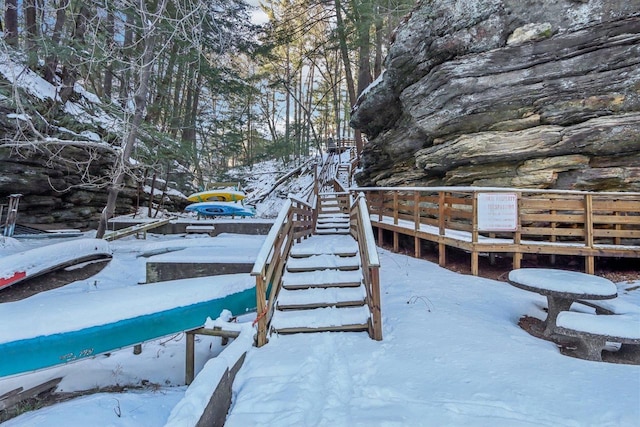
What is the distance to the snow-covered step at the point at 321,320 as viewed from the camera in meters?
3.47

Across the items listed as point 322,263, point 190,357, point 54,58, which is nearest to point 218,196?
point 54,58

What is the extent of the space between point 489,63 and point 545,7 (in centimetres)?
149

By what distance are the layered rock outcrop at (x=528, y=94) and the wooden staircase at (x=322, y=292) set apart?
12.1 ft

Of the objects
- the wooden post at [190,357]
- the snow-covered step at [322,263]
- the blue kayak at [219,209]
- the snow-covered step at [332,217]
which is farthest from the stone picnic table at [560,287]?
the blue kayak at [219,209]

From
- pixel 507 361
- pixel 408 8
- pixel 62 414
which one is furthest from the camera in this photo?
pixel 408 8

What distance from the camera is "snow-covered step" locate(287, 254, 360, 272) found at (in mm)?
4676

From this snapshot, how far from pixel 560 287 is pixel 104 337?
5031mm

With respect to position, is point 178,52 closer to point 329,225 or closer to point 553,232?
Answer: point 329,225

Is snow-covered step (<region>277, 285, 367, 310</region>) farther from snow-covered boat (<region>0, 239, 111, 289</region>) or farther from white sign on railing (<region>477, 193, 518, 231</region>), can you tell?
snow-covered boat (<region>0, 239, 111, 289</region>)

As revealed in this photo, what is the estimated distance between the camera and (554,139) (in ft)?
20.0

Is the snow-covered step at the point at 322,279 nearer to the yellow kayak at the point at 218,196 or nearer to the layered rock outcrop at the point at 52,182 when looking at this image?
the layered rock outcrop at the point at 52,182

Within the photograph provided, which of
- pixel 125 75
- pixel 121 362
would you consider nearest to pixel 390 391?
pixel 121 362

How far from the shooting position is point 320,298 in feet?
13.0

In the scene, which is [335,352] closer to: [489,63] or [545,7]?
[489,63]
